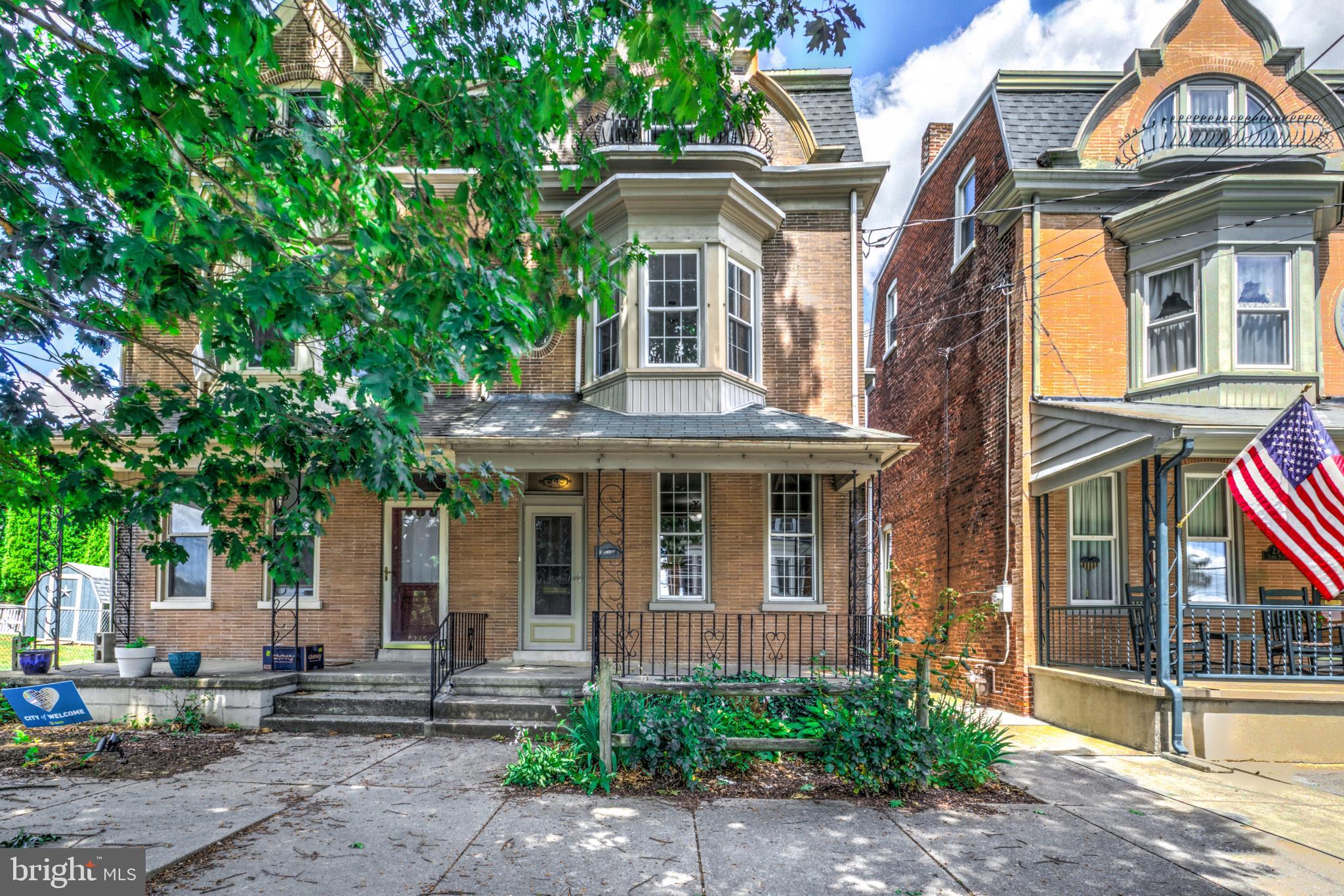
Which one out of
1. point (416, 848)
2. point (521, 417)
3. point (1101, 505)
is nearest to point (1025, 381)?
point (1101, 505)

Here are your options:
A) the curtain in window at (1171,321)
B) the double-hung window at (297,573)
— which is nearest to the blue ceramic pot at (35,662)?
the double-hung window at (297,573)

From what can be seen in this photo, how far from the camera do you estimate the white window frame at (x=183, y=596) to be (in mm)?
12328

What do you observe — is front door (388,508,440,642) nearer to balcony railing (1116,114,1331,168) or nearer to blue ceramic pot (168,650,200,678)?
blue ceramic pot (168,650,200,678)

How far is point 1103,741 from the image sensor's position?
9695mm

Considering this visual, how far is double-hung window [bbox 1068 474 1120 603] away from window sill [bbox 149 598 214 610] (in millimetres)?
12690

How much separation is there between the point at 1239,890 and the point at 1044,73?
39.6 feet

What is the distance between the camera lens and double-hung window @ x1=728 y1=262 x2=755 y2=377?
12.1 meters

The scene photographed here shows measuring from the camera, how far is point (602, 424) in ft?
36.0

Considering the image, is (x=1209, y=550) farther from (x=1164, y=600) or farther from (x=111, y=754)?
(x=111, y=754)

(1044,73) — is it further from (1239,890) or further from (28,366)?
(28,366)

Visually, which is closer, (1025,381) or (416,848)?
(416,848)

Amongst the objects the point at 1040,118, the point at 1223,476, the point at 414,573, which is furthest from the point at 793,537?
the point at 1040,118

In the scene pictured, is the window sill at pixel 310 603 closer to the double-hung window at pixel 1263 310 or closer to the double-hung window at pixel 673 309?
the double-hung window at pixel 673 309

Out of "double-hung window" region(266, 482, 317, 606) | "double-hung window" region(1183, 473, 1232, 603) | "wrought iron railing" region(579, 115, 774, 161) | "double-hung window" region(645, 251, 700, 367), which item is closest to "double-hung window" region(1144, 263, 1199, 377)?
"double-hung window" region(1183, 473, 1232, 603)
